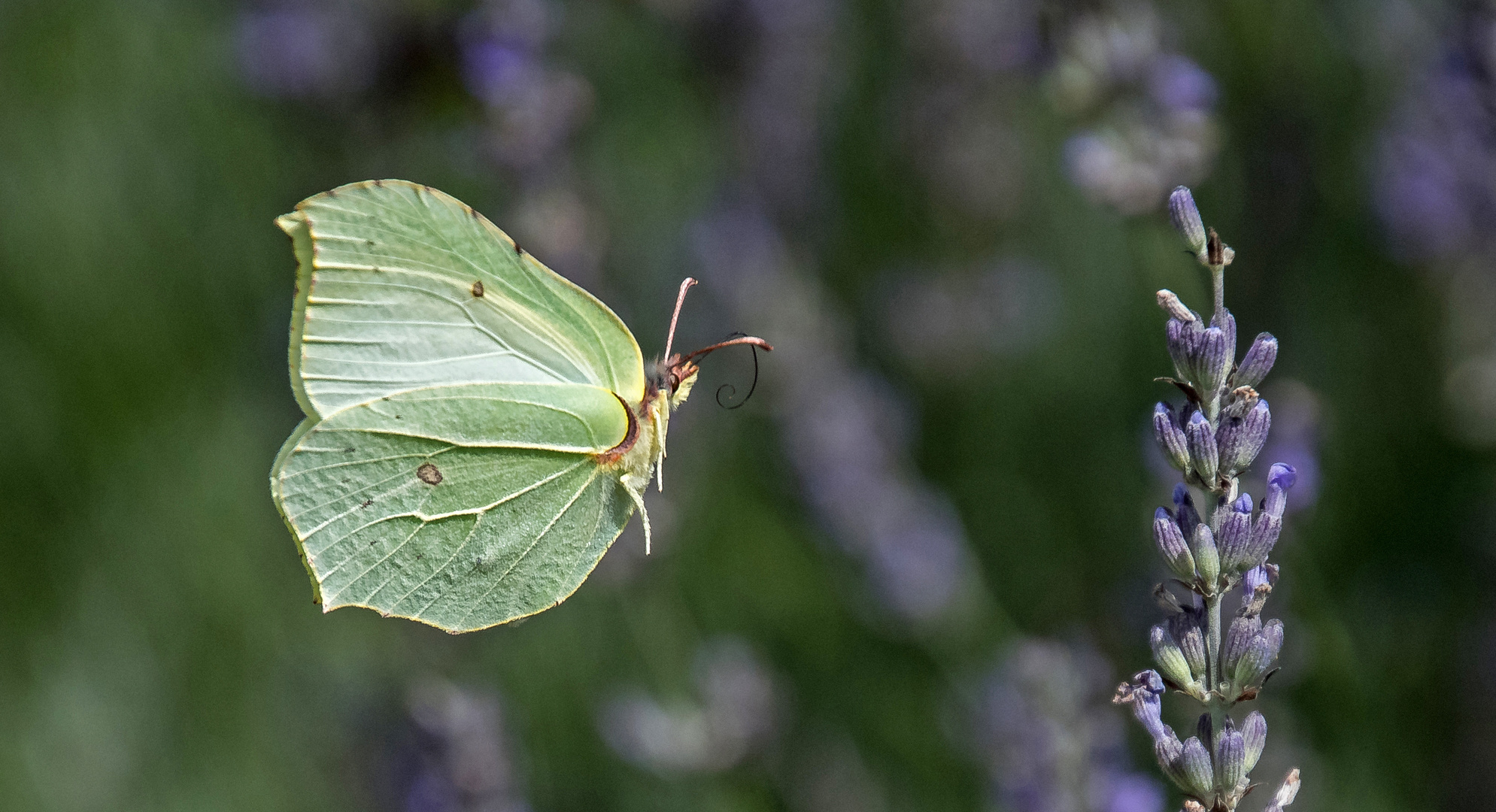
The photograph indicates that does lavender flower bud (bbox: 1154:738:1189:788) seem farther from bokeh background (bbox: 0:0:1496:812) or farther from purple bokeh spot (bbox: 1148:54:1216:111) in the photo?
purple bokeh spot (bbox: 1148:54:1216:111)

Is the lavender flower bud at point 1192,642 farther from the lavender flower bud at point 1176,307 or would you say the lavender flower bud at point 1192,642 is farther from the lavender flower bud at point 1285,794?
the lavender flower bud at point 1176,307

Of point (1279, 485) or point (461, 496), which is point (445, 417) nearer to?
point (461, 496)

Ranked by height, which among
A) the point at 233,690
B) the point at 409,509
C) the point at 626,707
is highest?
the point at 409,509

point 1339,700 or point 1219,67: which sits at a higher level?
point 1219,67

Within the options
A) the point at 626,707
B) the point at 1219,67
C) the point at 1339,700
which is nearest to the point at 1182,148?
the point at 1339,700

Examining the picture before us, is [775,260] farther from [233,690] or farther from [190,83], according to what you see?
[190,83]

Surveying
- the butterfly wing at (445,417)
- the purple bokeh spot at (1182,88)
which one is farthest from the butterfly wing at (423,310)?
the purple bokeh spot at (1182,88)

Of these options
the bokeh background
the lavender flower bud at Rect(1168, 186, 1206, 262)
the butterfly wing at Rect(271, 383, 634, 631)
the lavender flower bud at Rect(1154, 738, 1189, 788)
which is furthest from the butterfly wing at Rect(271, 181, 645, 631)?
the lavender flower bud at Rect(1154, 738, 1189, 788)
